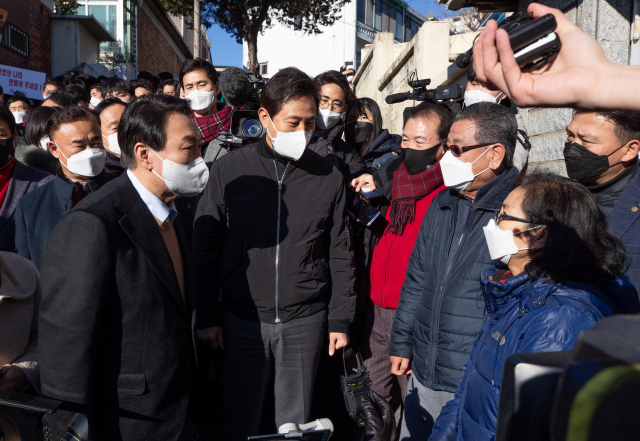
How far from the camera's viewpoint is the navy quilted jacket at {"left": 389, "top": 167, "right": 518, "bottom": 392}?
230 centimetres

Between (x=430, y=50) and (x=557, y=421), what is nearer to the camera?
(x=557, y=421)

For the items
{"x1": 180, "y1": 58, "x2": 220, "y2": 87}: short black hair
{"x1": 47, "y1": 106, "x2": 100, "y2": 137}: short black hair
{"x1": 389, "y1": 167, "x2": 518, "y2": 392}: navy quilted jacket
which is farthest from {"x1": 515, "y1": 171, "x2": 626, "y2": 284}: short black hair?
{"x1": 180, "y1": 58, "x2": 220, "y2": 87}: short black hair

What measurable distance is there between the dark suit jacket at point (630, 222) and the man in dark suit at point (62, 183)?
2.93 metres

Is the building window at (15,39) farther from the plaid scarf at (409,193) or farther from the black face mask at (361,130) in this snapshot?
the plaid scarf at (409,193)

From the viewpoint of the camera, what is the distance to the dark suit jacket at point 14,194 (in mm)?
3119

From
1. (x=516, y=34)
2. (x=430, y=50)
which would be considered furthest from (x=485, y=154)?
(x=430, y=50)

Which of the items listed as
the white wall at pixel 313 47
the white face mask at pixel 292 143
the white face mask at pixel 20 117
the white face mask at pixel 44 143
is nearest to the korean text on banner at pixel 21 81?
the white face mask at pixel 20 117

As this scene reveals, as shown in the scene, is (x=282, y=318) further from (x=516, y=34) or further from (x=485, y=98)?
(x=485, y=98)

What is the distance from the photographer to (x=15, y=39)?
14.1 metres

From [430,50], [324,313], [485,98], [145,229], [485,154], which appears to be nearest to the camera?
[145,229]

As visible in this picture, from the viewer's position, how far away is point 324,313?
2.79 metres

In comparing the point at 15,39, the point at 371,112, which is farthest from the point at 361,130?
the point at 15,39

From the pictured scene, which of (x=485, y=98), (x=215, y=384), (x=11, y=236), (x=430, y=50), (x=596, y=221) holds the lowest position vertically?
(x=215, y=384)

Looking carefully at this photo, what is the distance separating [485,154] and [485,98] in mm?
1383
